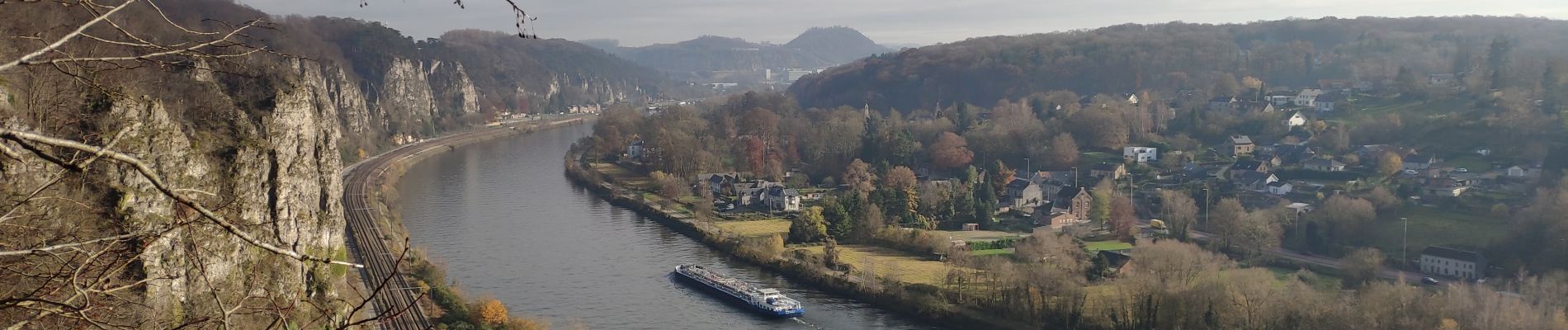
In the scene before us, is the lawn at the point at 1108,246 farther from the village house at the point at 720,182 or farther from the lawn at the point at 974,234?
the village house at the point at 720,182

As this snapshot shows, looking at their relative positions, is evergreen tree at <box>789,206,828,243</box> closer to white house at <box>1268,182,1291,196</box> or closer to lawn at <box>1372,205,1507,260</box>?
lawn at <box>1372,205,1507,260</box>

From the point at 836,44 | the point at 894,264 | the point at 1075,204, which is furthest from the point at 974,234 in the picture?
the point at 836,44

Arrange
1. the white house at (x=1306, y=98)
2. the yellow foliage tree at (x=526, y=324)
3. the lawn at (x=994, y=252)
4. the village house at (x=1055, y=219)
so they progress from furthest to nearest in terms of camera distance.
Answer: the white house at (x=1306, y=98)
the village house at (x=1055, y=219)
the lawn at (x=994, y=252)
the yellow foliage tree at (x=526, y=324)

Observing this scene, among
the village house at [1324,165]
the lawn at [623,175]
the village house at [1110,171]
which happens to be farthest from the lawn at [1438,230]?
the lawn at [623,175]

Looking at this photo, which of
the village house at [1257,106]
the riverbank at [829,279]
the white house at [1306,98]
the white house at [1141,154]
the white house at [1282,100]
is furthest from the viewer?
the white house at [1282,100]

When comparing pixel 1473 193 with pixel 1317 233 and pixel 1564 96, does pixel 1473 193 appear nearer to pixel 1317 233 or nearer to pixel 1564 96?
pixel 1317 233

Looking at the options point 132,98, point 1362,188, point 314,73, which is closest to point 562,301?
point 132,98
